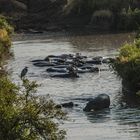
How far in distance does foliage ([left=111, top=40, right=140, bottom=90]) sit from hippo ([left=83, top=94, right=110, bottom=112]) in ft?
12.4

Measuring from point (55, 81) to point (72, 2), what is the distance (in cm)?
6246

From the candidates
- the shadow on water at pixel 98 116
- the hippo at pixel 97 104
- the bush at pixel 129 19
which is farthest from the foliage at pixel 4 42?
the shadow on water at pixel 98 116

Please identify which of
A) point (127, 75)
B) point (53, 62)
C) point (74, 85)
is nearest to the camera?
point (127, 75)

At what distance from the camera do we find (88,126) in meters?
35.2

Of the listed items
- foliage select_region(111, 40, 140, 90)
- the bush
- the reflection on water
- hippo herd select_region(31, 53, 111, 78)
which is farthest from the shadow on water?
the bush

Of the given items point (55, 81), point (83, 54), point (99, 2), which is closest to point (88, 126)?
point (55, 81)

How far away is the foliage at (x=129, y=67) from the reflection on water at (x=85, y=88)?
139 cm

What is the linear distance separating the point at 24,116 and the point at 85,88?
Answer: 24231mm

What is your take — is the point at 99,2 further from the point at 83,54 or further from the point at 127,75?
the point at 127,75

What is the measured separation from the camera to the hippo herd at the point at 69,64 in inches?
2189

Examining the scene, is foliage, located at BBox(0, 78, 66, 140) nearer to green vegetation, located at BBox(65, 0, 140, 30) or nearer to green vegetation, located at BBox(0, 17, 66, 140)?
green vegetation, located at BBox(0, 17, 66, 140)

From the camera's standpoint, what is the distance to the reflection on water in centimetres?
3403

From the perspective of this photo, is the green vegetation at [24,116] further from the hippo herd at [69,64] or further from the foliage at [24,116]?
the hippo herd at [69,64]

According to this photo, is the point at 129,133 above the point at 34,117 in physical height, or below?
below
